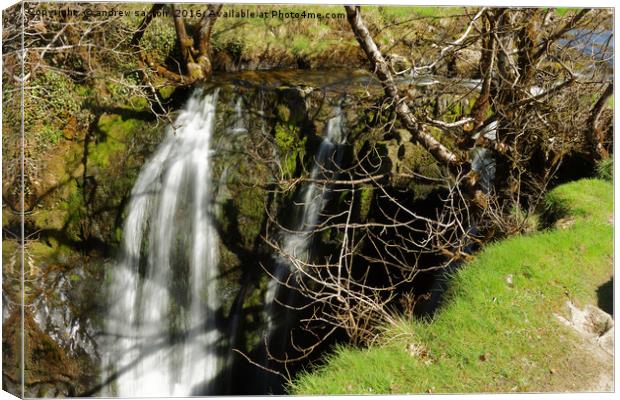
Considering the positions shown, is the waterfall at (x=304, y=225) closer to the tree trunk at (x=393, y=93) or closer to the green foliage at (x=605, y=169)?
the tree trunk at (x=393, y=93)

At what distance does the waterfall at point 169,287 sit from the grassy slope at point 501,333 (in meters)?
1.34

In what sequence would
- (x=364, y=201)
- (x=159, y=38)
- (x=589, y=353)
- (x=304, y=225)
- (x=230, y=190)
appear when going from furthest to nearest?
(x=230, y=190)
(x=304, y=225)
(x=364, y=201)
(x=159, y=38)
(x=589, y=353)

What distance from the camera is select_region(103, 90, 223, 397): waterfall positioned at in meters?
4.85

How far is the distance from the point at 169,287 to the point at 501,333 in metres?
2.56

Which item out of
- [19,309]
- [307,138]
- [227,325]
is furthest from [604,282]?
[19,309]

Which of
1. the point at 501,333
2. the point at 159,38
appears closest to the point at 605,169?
the point at 501,333

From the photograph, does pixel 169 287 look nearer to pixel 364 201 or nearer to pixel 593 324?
pixel 364 201

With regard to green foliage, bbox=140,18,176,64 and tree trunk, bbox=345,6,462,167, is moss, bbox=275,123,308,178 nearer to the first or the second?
tree trunk, bbox=345,6,462,167

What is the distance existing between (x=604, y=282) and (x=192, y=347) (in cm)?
300

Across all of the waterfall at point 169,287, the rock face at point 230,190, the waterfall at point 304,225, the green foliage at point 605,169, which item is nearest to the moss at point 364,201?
the rock face at point 230,190

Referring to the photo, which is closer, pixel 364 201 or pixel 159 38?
pixel 159 38

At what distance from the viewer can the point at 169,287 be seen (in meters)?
4.89

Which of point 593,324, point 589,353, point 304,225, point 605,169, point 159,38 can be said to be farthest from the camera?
point 304,225

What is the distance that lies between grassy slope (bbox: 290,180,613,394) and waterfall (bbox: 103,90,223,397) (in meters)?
1.34
